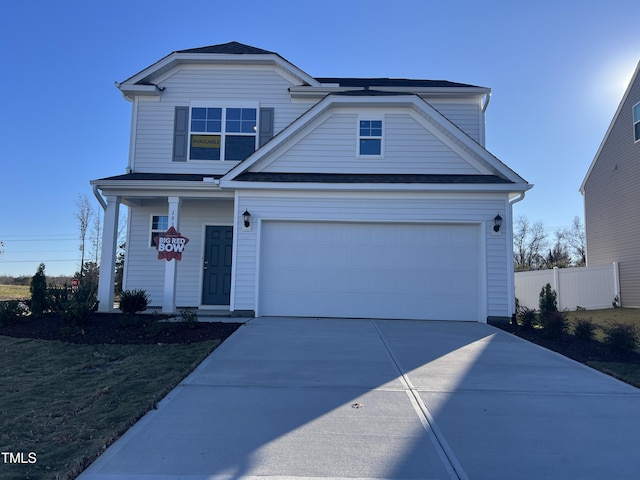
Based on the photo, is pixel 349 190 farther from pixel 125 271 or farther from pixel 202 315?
pixel 125 271

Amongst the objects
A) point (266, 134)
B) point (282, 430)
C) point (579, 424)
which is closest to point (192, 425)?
point (282, 430)

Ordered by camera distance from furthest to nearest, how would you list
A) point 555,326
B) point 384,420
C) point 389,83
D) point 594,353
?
1. point 389,83
2. point 555,326
3. point 594,353
4. point 384,420

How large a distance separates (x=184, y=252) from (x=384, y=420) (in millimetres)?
9430

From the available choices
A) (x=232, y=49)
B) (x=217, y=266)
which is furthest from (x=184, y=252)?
(x=232, y=49)

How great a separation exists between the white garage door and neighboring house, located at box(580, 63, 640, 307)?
Answer: 9615 millimetres

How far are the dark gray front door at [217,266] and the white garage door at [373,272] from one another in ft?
7.66

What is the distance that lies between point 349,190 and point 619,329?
580 centimetres

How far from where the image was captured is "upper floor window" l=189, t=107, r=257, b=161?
1277 cm

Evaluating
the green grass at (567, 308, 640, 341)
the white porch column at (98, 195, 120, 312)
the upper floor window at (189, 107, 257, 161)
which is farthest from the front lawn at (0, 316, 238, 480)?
the green grass at (567, 308, 640, 341)

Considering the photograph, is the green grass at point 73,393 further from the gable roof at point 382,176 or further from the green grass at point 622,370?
the green grass at point 622,370

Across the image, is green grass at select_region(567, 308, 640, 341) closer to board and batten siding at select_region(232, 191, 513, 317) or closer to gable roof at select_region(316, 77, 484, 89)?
board and batten siding at select_region(232, 191, 513, 317)

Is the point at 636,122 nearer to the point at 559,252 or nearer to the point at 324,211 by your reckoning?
the point at 324,211

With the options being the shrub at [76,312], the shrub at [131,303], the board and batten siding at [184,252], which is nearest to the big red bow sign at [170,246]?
the shrub at [131,303]

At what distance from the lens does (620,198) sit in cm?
1739
